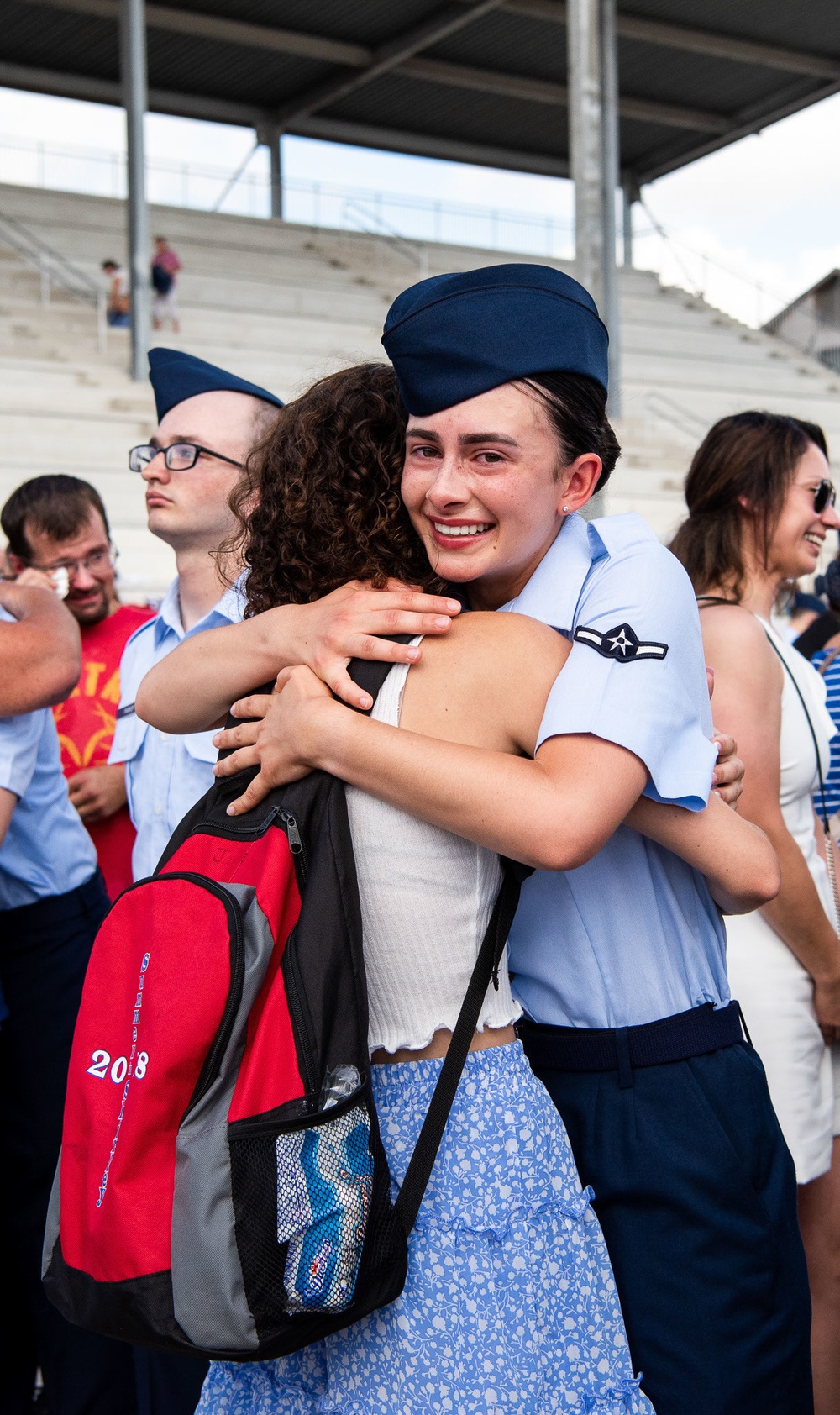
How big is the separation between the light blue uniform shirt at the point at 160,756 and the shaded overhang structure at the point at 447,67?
14457mm

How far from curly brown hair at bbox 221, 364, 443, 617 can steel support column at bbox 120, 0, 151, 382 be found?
516 inches

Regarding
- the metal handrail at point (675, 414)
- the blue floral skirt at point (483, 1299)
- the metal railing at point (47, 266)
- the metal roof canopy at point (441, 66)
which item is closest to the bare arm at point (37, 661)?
the blue floral skirt at point (483, 1299)

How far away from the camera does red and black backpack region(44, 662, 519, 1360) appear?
114 cm

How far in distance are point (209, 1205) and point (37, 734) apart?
153cm

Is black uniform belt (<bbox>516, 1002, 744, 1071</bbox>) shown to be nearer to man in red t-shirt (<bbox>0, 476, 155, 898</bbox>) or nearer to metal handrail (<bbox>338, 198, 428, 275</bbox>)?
man in red t-shirt (<bbox>0, 476, 155, 898</bbox>)

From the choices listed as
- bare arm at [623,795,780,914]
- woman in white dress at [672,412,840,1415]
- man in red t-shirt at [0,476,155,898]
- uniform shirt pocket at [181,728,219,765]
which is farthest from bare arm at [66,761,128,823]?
bare arm at [623,795,780,914]

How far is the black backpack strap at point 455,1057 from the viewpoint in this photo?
1.30 meters

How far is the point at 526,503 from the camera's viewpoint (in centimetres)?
143

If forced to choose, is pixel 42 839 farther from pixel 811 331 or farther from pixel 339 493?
pixel 811 331

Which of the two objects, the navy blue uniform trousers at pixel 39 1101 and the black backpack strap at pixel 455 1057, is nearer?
the black backpack strap at pixel 455 1057

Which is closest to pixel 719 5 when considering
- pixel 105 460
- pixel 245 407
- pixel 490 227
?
pixel 490 227

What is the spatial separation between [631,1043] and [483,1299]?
1.18ft

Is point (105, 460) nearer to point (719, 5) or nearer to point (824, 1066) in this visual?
point (824, 1066)

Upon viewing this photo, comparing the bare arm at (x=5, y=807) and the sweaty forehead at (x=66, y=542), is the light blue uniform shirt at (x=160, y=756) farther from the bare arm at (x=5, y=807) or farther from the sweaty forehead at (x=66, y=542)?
the sweaty forehead at (x=66, y=542)
